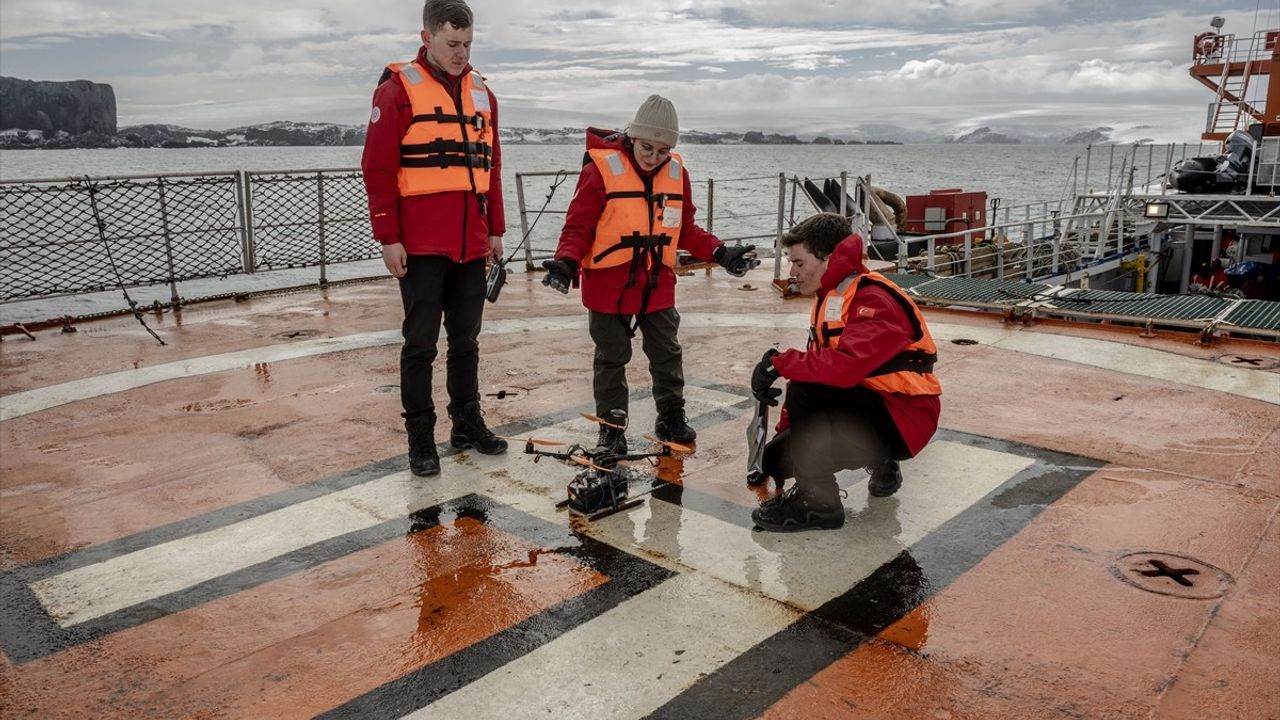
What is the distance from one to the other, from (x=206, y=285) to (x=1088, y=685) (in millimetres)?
22562

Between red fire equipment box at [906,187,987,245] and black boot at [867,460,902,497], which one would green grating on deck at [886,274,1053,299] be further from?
red fire equipment box at [906,187,987,245]

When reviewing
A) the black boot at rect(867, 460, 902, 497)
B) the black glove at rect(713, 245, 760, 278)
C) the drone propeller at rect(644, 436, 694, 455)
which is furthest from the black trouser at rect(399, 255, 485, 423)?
the black boot at rect(867, 460, 902, 497)

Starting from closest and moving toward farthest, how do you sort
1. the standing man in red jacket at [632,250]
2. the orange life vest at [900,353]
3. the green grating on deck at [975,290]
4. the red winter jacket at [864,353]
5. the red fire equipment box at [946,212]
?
the red winter jacket at [864,353]
the orange life vest at [900,353]
the standing man in red jacket at [632,250]
the green grating on deck at [975,290]
the red fire equipment box at [946,212]

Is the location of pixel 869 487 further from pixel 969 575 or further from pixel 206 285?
pixel 206 285

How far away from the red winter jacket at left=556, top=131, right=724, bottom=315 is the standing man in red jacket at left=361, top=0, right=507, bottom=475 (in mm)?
469

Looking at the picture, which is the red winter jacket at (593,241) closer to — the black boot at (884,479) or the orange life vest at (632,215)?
the orange life vest at (632,215)

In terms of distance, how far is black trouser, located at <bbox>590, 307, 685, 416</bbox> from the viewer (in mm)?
4484

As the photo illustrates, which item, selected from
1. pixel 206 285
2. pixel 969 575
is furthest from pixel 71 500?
pixel 206 285

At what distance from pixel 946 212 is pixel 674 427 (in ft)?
55.1

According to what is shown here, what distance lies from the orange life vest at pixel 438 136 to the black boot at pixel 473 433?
113 cm

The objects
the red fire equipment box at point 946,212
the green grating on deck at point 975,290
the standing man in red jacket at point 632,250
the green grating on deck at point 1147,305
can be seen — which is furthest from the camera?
the red fire equipment box at point 946,212

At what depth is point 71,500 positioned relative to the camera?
4133 millimetres

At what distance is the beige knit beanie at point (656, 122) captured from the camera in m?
4.09

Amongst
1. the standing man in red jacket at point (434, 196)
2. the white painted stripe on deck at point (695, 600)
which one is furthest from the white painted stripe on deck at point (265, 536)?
the white painted stripe on deck at point (695, 600)
